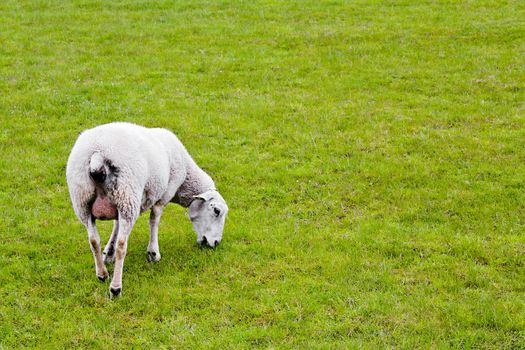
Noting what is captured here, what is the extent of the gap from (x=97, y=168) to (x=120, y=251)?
4.19ft

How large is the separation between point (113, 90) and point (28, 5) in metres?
11.0

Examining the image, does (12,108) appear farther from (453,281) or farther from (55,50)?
(453,281)

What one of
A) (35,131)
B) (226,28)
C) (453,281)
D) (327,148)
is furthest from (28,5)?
(453,281)

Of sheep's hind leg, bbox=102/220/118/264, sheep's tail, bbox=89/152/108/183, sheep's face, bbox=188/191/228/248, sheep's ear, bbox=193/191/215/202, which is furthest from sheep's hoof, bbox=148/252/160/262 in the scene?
sheep's tail, bbox=89/152/108/183

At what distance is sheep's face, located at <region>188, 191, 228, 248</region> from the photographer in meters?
10.8

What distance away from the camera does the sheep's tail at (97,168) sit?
862 cm

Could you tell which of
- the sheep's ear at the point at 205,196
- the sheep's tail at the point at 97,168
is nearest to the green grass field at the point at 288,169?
the sheep's ear at the point at 205,196

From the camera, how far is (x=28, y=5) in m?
27.3

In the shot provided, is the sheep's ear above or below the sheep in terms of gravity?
below

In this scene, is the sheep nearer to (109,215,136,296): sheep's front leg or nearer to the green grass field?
(109,215,136,296): sheep's front leg

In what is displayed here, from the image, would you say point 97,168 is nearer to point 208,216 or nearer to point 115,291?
point 115,291

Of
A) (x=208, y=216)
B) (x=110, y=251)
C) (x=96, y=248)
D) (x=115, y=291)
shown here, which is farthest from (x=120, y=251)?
(x=208, y=216)

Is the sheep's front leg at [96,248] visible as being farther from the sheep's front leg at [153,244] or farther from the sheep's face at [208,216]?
the sheep's face at [208,216]

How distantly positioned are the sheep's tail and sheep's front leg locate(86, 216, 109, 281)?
0.74 meters
